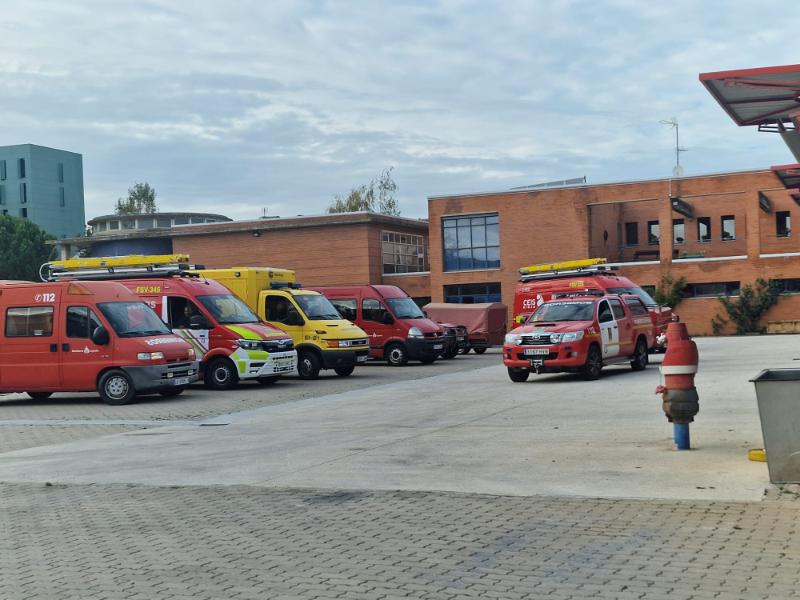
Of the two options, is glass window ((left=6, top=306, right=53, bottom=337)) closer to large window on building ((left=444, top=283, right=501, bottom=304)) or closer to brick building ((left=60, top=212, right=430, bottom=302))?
brick building ((left=60, top=212, right=430, bottom=302))

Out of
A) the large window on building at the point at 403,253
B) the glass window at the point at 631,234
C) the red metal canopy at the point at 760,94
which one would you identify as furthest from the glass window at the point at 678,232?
the red metal canopy at the point at 760,94

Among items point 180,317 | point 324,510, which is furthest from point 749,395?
point 180,317

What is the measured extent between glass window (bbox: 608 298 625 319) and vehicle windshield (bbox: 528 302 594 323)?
1023 millimetres

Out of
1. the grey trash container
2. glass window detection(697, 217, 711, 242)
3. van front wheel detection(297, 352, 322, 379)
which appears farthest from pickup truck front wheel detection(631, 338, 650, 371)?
glass window detection(697, 217, 711, 242)

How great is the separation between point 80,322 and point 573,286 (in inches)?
517

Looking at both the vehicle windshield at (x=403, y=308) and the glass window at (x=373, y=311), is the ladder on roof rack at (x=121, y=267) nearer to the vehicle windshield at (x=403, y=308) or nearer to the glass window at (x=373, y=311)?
the glass window at (x=373, y=311)

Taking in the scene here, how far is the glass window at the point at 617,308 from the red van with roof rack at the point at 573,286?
2589mm

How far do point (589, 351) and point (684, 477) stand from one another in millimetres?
12092

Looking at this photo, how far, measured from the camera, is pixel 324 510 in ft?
27.4

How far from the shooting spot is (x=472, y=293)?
59.6 metres

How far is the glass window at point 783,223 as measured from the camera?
60.4m

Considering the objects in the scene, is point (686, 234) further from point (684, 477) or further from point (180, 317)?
point (684, 477)

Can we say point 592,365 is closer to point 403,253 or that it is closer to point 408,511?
point 408,511

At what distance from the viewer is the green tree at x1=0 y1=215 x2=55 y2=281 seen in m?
84.6
